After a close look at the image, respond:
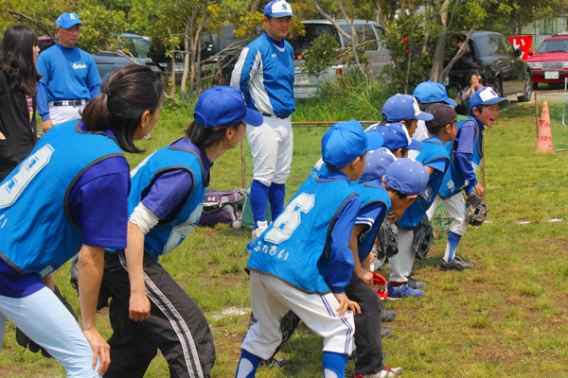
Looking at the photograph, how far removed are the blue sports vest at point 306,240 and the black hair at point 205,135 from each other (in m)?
0.53

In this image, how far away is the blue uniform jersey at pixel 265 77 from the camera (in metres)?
6.94

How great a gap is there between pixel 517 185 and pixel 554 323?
5079 millimetres

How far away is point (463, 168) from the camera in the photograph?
630 centimetres

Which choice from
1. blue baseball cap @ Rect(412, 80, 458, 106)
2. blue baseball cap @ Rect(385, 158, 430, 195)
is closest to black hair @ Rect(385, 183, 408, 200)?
blue baseball cap @ Rect(385, 158, 430, 195)

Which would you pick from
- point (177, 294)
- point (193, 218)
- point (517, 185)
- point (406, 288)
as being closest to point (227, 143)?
point (193, 218)

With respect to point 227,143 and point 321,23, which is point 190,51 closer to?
point 321,23

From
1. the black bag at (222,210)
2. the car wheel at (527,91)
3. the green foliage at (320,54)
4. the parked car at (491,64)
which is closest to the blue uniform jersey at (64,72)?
the black bag at (222,210)

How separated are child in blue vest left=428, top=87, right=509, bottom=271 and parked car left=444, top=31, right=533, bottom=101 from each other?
9986 millimetres

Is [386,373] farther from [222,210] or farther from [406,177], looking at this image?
[222,210]

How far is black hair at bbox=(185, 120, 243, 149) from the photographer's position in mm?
3590

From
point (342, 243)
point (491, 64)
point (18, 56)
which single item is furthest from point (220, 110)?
point (491, 64)

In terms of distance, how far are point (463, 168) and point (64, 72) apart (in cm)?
392

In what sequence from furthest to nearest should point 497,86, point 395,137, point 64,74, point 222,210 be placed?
point 497,86, point 222,210, point 64,74, point 395,137

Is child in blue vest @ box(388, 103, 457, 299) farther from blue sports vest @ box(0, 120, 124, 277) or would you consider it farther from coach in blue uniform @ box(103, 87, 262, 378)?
blue sports vest @ box(0, 120, 124, 277)
